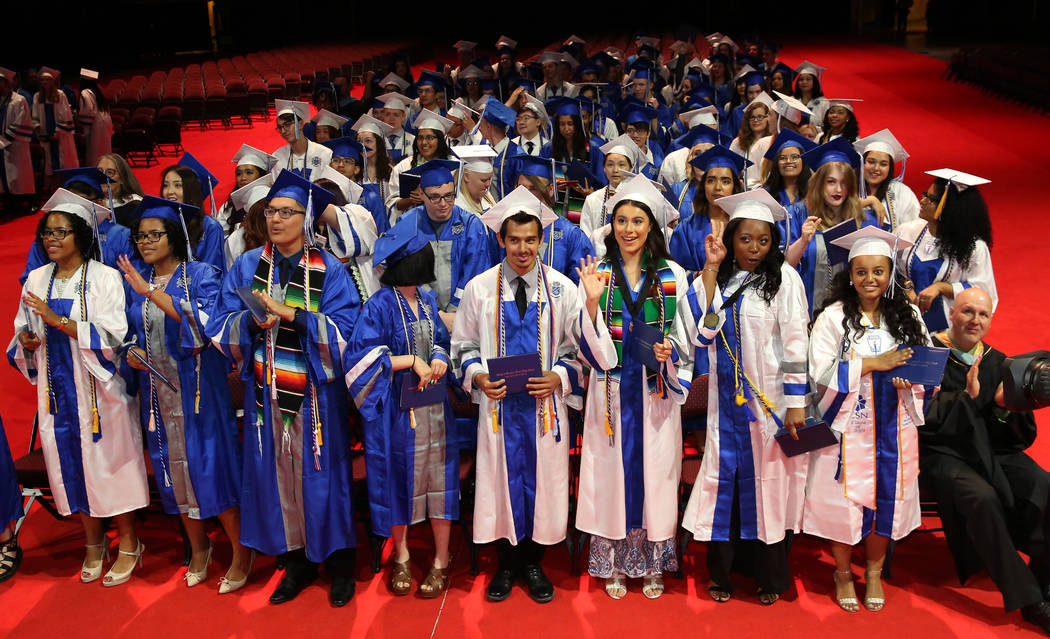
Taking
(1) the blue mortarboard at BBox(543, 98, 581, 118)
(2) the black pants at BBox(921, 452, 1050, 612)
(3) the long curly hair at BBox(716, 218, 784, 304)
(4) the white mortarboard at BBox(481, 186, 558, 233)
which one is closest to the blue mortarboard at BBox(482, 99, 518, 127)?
(1) the blue mortarboard at BBox(543, 98, 581, 118)

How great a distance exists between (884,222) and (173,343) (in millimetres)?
4217

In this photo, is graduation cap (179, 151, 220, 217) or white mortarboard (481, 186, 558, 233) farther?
graduation cap (179, 151, 220, 217)

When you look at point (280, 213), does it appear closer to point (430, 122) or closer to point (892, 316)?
point (892, 316)

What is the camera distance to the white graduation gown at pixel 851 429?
399cm

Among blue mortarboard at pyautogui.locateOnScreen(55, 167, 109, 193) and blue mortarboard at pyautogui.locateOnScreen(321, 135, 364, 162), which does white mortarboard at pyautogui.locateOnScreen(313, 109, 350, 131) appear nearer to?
blue mortarboard at pyautogui.locateOnScreen(321, 135, 364, 162)

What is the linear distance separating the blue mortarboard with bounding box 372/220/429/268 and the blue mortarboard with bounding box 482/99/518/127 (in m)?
4.26

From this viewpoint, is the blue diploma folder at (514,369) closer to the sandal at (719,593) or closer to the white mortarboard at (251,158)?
the sandal at (719,593)

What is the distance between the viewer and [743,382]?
411 cm

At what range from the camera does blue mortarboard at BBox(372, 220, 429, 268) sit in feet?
13.2

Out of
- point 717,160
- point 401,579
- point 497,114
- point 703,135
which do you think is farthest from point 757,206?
point 497,114

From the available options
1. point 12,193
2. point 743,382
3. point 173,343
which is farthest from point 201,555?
point 12,193

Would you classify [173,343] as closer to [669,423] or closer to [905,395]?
[669,423]

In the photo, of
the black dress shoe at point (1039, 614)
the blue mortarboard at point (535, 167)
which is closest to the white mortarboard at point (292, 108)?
the blue mortarboard at point (535, 167)

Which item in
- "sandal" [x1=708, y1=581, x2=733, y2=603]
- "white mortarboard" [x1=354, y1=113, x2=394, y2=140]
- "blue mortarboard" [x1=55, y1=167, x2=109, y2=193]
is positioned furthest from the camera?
"white mortarboard" [x1=354, y1=113, x2=394, y2=140]
